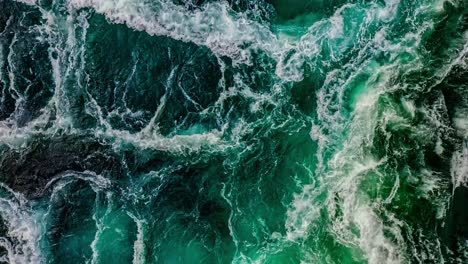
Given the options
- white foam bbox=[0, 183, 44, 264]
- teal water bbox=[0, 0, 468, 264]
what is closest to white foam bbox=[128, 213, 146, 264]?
teal water bbox=[0, 0, 468, 264]

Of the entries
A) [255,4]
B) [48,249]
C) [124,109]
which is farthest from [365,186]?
[48,249]

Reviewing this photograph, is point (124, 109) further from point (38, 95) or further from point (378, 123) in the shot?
point (378, 123)

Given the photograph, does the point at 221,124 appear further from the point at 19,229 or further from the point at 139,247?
the point at 19,229

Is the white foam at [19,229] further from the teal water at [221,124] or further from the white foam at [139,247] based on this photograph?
the white foam at [139,247]

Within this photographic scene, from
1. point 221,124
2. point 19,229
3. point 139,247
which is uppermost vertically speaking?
point 221,124

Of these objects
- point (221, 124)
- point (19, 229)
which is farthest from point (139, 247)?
point (221, 124)

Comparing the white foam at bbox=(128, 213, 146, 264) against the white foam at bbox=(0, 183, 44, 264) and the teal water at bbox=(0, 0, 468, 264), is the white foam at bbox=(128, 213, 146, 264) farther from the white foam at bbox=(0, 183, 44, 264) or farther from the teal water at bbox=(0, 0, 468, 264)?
the white foam at bbox=(0, 183, 44, 264)

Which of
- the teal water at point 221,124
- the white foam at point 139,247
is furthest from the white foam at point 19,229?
the white foam at point 139,247

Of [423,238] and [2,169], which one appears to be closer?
[423,238]
